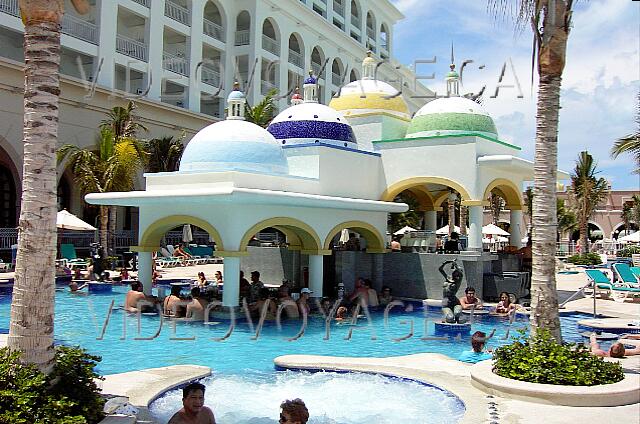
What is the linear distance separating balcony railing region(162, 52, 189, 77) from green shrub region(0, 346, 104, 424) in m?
33.6

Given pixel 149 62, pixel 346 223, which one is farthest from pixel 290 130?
pixel 149 62

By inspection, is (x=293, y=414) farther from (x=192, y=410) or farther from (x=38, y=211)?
(x=38, y=211)

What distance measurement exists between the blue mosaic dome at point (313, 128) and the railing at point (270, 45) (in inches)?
951

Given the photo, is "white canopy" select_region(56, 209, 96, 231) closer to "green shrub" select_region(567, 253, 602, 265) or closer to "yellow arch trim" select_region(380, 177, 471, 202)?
"yellow arch trim" select_region(380, 177, 471, 202)

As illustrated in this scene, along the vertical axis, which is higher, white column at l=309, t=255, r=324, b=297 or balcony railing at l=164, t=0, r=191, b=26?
balcony railing at l=164, t=0, r=191, b=26

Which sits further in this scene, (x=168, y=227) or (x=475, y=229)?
(x=475, y=229)

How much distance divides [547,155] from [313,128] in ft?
41.0

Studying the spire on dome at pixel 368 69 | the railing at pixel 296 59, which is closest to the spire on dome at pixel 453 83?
the spire on dome at pixel 368 69

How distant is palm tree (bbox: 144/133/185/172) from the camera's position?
1339 inches

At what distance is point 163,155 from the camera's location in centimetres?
3447

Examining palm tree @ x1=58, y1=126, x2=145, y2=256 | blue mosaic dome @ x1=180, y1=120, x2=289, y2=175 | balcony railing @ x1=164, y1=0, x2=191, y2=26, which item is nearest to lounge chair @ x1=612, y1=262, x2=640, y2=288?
blue mosaic dome @ x1=180, y1=120, x2=289, y2=175

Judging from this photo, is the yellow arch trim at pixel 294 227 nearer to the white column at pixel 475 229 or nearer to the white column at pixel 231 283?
the white column at pixel 231 283

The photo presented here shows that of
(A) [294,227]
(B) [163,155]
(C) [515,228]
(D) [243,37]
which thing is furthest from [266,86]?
(A) [294,227]

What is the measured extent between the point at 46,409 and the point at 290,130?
1613 centimetres
